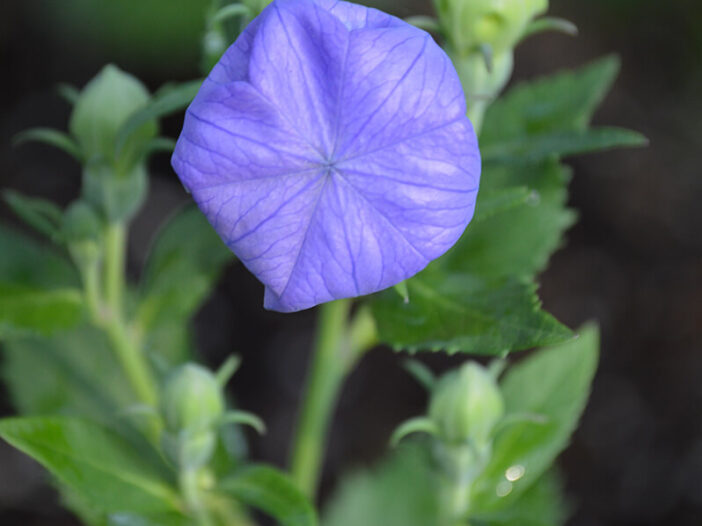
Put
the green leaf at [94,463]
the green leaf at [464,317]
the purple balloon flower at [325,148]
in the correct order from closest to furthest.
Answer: the purple balloon flower at [325,148] → the green leaf at [464,317] → the green leaf at [94,463]

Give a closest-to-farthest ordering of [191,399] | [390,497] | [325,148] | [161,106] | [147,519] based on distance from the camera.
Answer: [325,148]
[161,106]
[191,399]
[147,519]
[390,497]

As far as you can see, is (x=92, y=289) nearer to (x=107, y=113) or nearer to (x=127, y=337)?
(x=127, y=337)

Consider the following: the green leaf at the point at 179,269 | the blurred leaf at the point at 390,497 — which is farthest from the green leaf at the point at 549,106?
the blurred leaf at the point at 390,497

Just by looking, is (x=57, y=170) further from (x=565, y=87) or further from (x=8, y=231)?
(x=565, y=87)

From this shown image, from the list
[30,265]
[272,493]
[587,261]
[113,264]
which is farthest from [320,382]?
[587,261]

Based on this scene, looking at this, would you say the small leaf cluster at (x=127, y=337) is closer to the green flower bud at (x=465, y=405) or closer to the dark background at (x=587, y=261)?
the green flower bud at (x=465, y=405)

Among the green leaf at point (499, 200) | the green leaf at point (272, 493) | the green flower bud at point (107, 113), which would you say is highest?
the green flower bud at point (107, 113)

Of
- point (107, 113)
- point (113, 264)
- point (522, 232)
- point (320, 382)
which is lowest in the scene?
point (320, 382)
